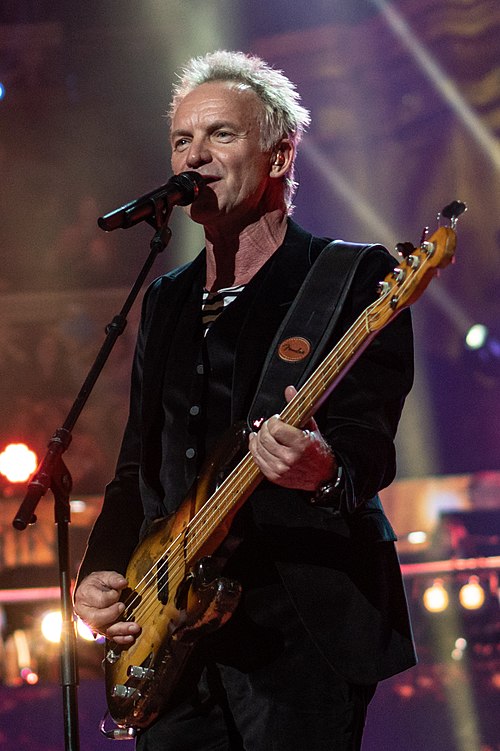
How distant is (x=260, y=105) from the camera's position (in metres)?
2.59

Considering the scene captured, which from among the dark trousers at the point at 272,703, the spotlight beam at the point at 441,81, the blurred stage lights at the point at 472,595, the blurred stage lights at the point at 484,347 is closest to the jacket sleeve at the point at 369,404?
the dark trousers at the point at 272,703

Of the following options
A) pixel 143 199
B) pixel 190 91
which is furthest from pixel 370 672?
pixel 190 91

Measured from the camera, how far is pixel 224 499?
1927mm

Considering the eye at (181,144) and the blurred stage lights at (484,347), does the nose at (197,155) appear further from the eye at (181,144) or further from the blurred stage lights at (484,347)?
the blurred stage lights at (484,347)

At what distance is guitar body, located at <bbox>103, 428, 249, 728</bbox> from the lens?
1894 millimetres

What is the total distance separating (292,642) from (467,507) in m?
5.74

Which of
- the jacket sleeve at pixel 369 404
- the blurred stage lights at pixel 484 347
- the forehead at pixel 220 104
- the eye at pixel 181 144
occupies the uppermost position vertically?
the blurred stage lights at pixel 484 347

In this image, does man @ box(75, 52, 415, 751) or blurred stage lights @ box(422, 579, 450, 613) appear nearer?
man @ box(75, 52, 415, 751)

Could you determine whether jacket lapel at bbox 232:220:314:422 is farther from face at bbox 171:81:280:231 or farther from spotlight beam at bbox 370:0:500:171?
spotlight beam at bbox 370:0:500:171

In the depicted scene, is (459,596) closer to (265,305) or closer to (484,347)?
(484,347)

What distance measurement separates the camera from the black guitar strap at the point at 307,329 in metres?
2.03

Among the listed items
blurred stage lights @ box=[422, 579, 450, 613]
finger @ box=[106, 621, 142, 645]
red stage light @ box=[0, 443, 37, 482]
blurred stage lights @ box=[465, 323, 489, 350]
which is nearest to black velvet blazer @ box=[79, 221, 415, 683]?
finger @ box=[106, 621, 142, 645]

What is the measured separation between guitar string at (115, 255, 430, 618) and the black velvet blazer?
89 millimetres

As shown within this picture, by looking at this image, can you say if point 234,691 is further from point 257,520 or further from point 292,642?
point 257,520
